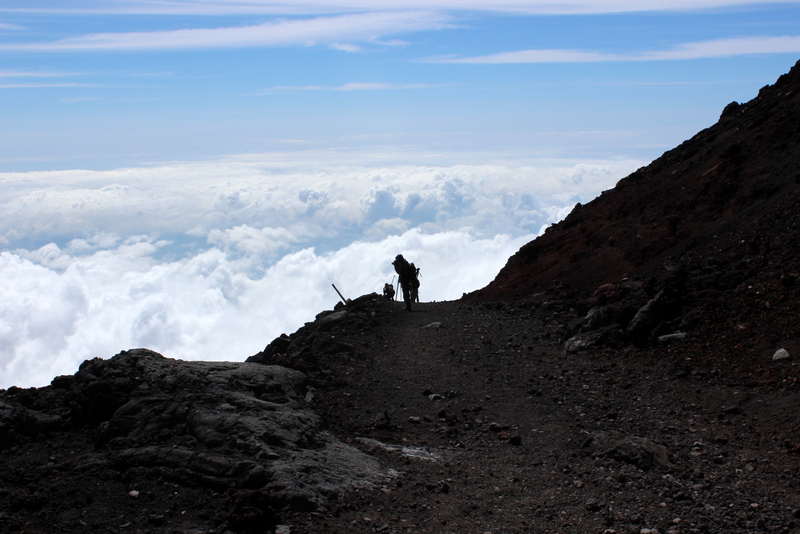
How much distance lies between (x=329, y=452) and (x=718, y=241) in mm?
14272

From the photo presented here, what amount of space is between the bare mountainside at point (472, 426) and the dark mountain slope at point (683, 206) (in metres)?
1.19

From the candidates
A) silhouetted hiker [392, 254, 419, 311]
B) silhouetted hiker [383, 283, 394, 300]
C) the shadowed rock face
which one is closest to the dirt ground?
the shadowed rock face

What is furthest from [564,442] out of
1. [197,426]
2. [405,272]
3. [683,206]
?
[683,206]

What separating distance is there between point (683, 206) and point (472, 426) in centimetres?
1540

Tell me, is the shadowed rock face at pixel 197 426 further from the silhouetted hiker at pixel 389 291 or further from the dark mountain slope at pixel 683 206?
the silhouetted hiker at pixel 389 291

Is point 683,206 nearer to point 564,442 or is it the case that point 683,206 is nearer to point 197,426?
point 564,442

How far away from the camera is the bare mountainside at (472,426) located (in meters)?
6.75

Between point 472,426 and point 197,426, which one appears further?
point 472,426

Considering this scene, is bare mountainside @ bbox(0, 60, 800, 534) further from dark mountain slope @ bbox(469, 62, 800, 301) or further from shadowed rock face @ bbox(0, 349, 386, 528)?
dark mountain slope @ bbox(469, 62, 800, 301)

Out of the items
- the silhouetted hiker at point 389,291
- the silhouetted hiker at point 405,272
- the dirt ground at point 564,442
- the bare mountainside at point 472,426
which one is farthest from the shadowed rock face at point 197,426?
the silhouetted hiker at point 389,291

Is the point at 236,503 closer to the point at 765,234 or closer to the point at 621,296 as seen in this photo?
the point at 621,296

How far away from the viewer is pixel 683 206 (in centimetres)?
2202

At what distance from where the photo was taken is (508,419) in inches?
424

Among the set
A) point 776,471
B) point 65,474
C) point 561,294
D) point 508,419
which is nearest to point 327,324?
point 561,294
